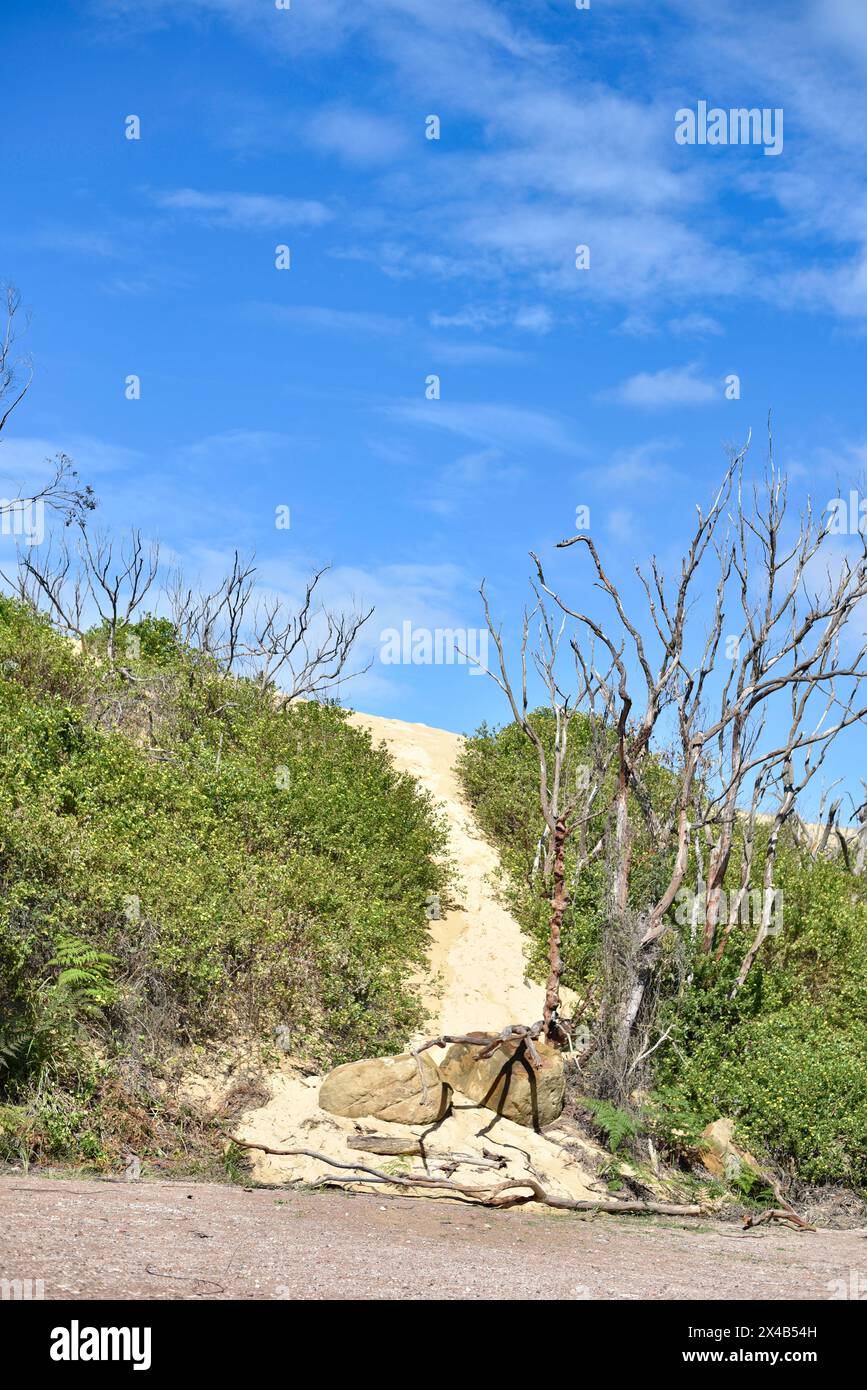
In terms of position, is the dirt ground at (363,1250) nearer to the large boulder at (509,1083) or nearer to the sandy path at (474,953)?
the large boulder at (509,1083)

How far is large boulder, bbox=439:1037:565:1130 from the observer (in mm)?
13539

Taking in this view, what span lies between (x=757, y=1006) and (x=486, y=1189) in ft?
20.5

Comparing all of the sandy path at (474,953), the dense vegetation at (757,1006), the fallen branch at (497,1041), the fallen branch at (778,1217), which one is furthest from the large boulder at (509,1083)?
the fallen branch at (778,1217)

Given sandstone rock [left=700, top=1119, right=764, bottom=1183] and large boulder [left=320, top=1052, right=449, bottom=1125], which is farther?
sandstone rock [left=700, top=1119, right=764, bottom=1183]

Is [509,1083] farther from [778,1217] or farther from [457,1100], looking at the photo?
[778,1217]

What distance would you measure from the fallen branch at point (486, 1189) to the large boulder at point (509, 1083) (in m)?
1.37

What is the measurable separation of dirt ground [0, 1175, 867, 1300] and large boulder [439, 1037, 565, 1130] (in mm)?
1890

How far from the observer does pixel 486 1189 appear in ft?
38.7

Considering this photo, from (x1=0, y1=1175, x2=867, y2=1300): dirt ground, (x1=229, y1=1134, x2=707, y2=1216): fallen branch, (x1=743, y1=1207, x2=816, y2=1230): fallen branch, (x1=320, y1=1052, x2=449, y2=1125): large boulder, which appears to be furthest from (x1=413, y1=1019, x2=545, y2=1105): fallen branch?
(x1=743, y1=1207, x2=816, y2=1230): fallen branch

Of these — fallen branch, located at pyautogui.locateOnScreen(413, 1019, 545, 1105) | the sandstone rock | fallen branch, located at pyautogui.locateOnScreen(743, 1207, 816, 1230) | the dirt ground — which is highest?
fallen branch, located at pyautogui.locateOnScreen(413, 1019, 545, 1105)

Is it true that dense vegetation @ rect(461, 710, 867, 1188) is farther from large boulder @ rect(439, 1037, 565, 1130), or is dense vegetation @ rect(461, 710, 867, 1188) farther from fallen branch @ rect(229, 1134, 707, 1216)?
fallen branch @ rect(229, 1134, 707, 1216)

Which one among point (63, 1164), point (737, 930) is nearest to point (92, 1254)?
point (63, 1164)

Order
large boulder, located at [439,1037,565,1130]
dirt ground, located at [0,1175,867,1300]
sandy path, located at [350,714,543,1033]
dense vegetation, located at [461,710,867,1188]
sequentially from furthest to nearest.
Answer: sandy path, located at [350,714,543,1033] → dense vegetation, located at [461,710,867,1188] → large boulder, located at [439,1037,565,1130] → dirt ground, located at [0,1175,867,1300]
